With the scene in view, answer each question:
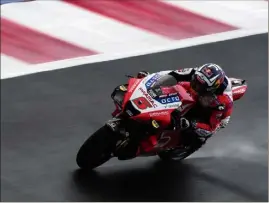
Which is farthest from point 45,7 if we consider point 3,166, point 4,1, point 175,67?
point 3,166

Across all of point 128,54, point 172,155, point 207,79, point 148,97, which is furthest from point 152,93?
point 128,54

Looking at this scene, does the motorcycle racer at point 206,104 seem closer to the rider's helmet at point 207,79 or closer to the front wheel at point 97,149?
the rider's helmet at point 207,79

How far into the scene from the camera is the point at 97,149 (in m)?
10.5

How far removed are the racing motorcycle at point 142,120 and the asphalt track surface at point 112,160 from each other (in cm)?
40

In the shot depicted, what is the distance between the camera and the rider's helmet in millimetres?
10242

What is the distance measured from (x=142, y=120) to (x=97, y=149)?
2.40 feet

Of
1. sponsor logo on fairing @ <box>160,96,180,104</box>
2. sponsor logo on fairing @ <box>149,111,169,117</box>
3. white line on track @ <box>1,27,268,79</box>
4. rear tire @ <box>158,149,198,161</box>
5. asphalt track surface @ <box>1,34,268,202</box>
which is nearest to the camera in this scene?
sponsor logo on fairing @ <box>149,111,169,117</box>

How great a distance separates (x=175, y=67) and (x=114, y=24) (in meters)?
1.60

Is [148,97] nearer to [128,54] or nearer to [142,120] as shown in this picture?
[142,120]

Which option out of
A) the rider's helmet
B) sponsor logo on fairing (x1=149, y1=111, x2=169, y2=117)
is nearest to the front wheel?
sponsor logo on fairing (x1=149, y1=111, x2=169, y2=117)

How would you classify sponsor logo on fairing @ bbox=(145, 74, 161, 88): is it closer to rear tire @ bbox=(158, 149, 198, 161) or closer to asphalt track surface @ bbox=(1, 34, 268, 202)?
rear tire @ bbox=(158, 149, 198, 161)

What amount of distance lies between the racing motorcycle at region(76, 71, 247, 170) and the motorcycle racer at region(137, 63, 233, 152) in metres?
0.10

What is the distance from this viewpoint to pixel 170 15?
49.6ft

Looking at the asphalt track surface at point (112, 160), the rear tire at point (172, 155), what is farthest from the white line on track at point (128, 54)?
the rear tire at point (172, 155)
